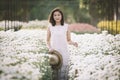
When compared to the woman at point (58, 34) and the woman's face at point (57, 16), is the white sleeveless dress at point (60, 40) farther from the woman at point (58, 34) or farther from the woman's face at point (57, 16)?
the woman's face at point (57, 16)

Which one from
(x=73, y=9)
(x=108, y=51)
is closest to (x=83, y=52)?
(x=108, y=51)

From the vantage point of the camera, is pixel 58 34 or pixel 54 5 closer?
pixel 58 34

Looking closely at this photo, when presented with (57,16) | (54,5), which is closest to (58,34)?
(57,16)

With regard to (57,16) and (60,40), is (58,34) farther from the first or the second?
(57,16)

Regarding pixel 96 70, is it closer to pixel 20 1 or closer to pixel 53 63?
pixel 53 63

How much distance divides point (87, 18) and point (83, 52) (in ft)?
176

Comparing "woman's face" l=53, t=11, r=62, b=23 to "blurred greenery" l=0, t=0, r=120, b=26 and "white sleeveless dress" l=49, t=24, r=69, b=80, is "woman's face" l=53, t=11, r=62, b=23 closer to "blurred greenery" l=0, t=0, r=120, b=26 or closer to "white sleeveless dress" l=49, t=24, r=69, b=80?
"white sleeveless dress" l=49, t=24, r=69, b=80

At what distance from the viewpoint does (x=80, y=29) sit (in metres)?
24.6

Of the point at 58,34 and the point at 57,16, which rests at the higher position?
the point at 57,16

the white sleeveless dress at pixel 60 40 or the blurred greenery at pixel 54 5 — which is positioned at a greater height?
the blurred greenery at pixel 54 5

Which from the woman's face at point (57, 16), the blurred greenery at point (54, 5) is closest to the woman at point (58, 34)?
the woman's face at point (57, 16)

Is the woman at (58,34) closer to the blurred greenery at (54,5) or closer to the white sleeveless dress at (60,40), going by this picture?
the white sleeveless dress at (60,40)

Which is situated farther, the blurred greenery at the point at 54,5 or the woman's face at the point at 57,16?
the blurred greenery at the point at 54,5

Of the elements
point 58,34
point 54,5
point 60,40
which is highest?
point 54,5
